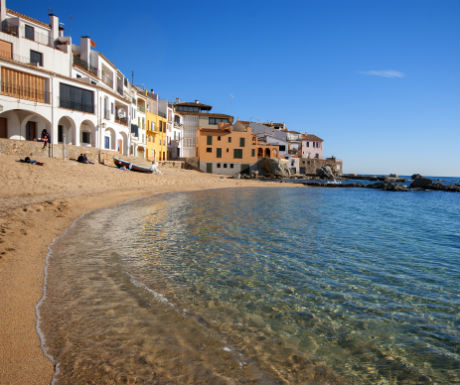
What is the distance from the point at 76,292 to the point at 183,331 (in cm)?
273

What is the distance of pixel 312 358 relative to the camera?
15.1 ft

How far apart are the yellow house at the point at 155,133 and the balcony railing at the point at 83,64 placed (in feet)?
46.8

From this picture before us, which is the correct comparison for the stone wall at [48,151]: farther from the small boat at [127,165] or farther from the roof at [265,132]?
the roof at [265,132]

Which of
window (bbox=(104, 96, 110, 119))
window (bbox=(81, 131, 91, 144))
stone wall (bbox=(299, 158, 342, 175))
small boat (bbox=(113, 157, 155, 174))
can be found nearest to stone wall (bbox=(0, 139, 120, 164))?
small boat (bbox=(113, 157, 155, 174))

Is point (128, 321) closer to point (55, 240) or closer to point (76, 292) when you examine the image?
point (76, 292)

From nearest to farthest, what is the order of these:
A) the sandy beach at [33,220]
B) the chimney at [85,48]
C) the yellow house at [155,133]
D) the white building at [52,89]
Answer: the sandy beach at [33,220] → the white building at [52,89] → the chimney at [85,48] → the yellow house at [155,133]

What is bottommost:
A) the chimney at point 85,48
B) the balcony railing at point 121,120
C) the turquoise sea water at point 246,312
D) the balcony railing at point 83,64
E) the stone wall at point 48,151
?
the turquoise sea water at point 246,312

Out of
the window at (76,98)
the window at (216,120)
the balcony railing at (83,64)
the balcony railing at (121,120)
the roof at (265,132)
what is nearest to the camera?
the window at (76,98)

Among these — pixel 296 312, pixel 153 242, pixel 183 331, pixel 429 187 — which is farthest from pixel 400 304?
pixel 429 187

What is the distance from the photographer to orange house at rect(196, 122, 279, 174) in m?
60.2

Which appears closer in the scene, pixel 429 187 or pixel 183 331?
pixel 183 331

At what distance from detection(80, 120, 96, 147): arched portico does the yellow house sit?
18.2 metres

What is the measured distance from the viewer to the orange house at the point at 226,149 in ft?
198

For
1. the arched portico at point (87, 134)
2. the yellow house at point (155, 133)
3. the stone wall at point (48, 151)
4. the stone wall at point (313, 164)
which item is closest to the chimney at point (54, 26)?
the arched portico at point (87, 134)
